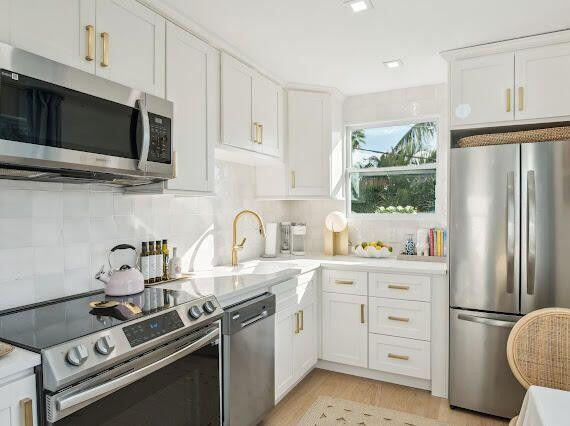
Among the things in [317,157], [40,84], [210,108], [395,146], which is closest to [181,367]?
[40,84]

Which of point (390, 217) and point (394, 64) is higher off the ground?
point (394, 64)

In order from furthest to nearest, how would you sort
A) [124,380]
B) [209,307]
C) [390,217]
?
[390,217], [209,307], [124,380]

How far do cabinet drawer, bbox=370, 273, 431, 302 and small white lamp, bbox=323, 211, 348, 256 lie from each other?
728 millimetres

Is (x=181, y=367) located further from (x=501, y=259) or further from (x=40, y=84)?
(x=501, y=259)

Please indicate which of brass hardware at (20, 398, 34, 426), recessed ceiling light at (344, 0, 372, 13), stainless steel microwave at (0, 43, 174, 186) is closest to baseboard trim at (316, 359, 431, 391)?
stainless steel microwave at (0, 43, 174, 186)

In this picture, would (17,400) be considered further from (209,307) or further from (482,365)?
(482,365)

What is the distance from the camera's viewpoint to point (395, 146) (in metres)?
3.71

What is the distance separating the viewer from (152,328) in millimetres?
1542

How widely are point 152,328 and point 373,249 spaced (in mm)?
2303

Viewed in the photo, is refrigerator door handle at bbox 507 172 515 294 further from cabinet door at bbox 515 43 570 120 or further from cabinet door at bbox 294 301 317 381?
cabinet door at bbox 294 301 317 381

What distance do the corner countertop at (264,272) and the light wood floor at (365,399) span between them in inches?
34.9

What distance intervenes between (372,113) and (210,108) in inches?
74.0

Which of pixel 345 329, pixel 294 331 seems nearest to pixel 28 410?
pixel 294 331

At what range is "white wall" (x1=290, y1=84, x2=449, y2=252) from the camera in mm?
3461
